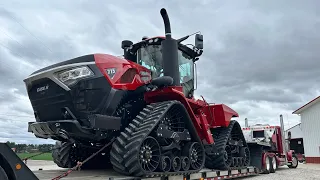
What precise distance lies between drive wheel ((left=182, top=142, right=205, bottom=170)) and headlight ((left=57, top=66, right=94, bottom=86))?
9.16 feet

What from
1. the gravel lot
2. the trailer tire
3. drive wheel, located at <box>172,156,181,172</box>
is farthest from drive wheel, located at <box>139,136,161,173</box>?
the trailer tire

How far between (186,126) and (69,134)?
2683mm

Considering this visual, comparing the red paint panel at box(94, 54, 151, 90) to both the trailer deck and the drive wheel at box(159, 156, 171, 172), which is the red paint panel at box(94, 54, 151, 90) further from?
the trailer deck

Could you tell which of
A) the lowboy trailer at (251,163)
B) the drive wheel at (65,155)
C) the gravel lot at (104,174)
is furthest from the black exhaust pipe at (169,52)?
the drive wheel at (65,155)

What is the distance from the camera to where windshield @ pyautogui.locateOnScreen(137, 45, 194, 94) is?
25.3 feet

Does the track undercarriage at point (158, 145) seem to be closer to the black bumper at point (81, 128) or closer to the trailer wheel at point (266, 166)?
the black bumper at point (81, 128)

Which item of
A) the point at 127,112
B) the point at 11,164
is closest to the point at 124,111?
the point at 127,112

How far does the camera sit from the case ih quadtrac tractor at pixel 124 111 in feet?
18.7

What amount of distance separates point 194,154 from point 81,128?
2.93 m

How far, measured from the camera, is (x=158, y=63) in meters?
7.73

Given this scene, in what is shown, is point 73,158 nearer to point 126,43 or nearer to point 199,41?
point 126,43

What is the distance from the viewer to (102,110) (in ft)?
19.2

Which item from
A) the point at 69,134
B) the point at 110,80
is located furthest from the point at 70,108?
the point at 110,80

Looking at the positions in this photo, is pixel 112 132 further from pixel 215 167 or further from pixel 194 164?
pixel 215 167
